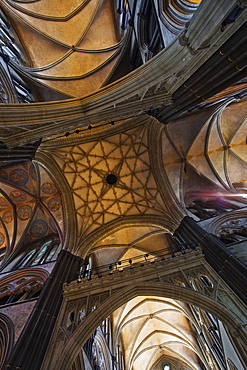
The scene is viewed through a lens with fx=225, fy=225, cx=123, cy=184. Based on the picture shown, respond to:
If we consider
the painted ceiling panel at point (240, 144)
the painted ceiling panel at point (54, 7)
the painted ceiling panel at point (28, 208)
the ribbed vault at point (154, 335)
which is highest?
the painted ceiling panel at point (54, 7)

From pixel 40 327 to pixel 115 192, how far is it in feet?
27.5

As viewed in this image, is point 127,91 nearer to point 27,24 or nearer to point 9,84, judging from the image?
point 9,84

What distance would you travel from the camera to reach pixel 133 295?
688 centimetres

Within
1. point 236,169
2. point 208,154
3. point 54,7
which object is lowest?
point 236,169

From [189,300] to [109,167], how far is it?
9013 mm

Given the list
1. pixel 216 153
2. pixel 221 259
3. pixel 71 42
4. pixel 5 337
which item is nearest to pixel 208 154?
pixel 216 153

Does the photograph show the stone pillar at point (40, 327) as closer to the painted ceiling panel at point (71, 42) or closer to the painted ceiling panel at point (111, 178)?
the painted ceiling panel at point (111, 178)

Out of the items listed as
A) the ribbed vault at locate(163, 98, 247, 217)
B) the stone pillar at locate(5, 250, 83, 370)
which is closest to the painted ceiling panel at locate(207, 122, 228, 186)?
the ribbed vault at locate(163, 98, 247, 217)

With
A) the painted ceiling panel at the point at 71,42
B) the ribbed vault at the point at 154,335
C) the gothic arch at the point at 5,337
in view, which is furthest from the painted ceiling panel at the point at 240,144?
the gothic arch at the point at 5,337

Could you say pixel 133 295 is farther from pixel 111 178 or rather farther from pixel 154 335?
pixel 154 335

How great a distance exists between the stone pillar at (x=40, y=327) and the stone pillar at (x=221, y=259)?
4944mm

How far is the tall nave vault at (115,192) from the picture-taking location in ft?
20.7

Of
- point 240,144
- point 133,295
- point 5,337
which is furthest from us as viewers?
point 240,144

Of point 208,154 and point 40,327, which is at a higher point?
point 208,154
